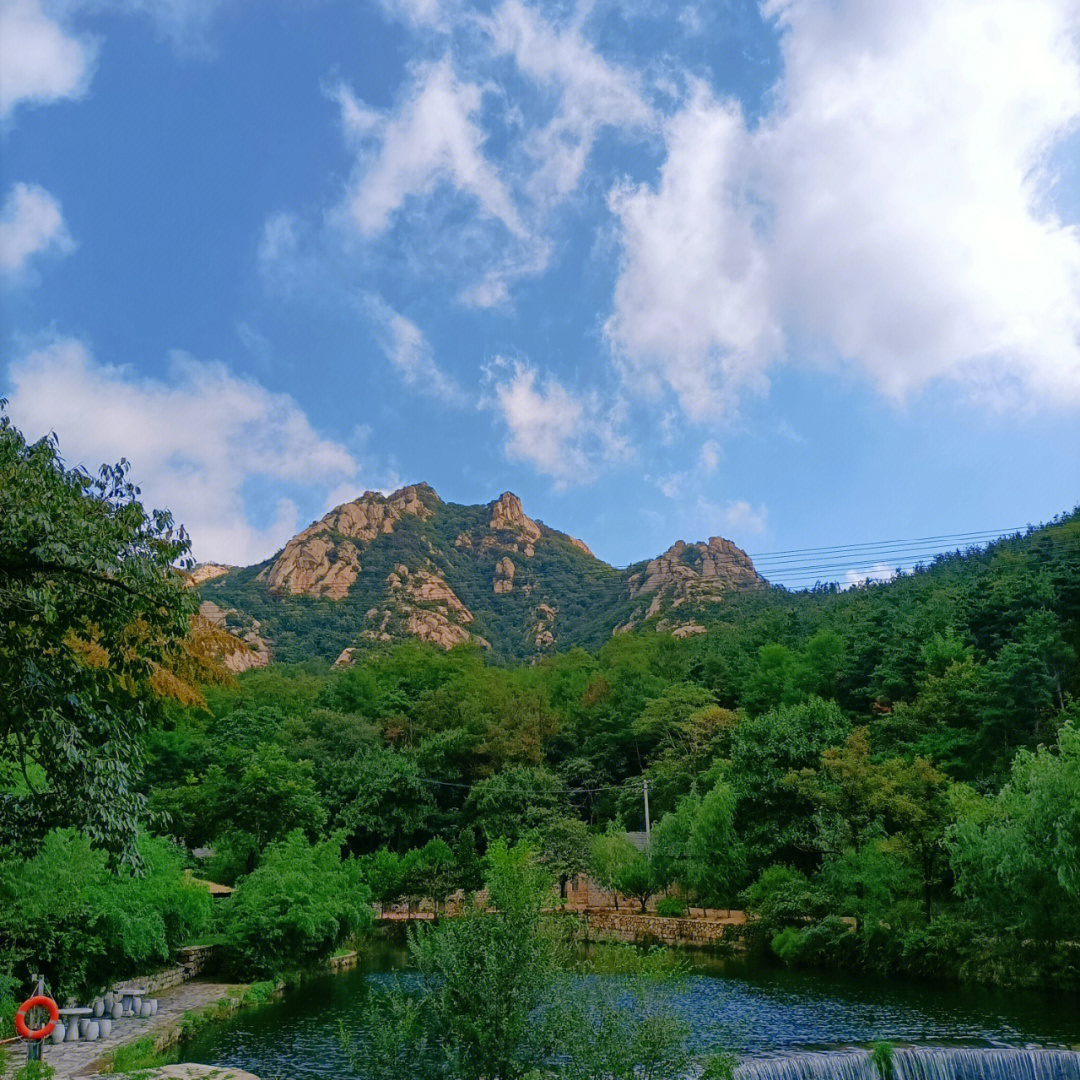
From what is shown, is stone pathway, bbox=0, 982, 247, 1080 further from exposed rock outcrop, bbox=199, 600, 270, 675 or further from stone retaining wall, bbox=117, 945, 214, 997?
exposed rock outcrop, bbox=199, 600, 270, 675

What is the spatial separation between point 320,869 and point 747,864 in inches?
514

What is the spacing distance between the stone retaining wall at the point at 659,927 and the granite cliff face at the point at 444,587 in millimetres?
40392

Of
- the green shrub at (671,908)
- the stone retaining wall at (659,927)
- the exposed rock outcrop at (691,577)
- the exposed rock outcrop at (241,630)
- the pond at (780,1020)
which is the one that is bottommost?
the stone retaining wall at (659,927)

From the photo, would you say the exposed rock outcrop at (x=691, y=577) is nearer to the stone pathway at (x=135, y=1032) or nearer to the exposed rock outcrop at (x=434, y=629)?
the exposed rock outcrop at (x=434, y=629)

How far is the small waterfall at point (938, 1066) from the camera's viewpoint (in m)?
14.0

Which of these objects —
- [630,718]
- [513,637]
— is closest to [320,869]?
[630,718]

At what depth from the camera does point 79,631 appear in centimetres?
870

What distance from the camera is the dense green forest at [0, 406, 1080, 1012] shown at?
8734 mm

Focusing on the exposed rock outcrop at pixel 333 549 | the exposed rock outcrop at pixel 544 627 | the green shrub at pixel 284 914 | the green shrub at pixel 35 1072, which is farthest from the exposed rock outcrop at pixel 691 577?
the green shrub at pixel 35 1072

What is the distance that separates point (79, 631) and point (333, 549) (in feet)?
308

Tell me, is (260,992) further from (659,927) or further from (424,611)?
(424,611)

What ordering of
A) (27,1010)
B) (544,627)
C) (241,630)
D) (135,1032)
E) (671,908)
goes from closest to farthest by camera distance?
(27,1010) → (135,1032) → (671,908) → (241,630) → (544,627)

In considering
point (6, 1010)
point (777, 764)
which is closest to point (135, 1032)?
point (6, 1010)

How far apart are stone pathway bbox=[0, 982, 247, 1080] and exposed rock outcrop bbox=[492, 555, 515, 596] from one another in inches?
3513
